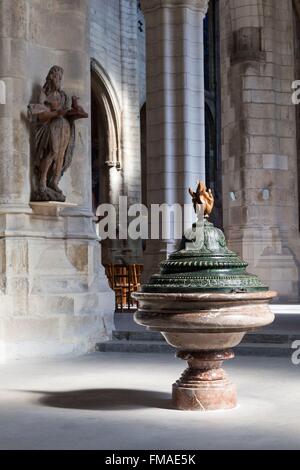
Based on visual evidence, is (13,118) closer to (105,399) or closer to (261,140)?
(105,399)

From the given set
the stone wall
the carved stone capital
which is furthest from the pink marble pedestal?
the carved stone capital

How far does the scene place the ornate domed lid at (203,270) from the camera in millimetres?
5824

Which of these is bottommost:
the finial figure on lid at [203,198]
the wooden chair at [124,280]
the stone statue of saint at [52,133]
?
the wooden chair at [124,280]

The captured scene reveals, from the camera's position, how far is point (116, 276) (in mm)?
15930

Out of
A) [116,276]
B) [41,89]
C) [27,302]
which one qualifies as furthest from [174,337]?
[116,276]

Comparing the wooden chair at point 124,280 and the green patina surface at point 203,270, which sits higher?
the green patina surface at point 203,270

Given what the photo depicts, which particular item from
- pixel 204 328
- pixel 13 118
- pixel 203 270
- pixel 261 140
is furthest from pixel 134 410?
pixel 261 140

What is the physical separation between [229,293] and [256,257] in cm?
1068

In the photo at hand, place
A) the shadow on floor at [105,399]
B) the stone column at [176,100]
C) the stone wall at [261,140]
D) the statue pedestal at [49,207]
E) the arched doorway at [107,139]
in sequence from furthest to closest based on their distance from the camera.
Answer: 1. the arched doorway at [107,139]
2. the stone wall at [261,140]
3. the stone column at [176,100]
4. the statue pedestal at [49,207]
5. the shadow on floor at [105,399]

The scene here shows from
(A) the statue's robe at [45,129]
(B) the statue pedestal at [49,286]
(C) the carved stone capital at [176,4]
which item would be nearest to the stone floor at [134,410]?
(B) the statue pedestal at [49,286]

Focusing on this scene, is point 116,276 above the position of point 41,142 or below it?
below

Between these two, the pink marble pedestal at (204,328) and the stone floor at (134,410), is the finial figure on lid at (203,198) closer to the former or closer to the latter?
the pink marble pedestal at (204,328)

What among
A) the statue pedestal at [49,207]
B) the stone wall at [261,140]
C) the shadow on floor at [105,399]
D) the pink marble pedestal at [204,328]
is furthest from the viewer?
the stone wall at [261,140]
